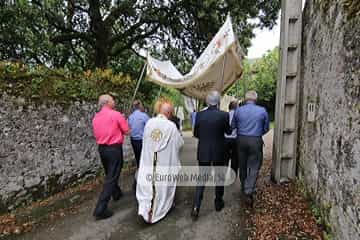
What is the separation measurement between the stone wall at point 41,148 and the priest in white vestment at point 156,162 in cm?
199

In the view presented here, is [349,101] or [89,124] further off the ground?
[349,101]

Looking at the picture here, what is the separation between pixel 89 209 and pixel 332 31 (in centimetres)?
434

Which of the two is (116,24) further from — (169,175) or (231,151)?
(169,175)

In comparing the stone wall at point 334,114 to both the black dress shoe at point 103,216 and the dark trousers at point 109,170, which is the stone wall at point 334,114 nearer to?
the dark trousers at point 109,170

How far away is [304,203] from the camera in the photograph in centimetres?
373

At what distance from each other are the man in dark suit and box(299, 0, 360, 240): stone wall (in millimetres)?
1279

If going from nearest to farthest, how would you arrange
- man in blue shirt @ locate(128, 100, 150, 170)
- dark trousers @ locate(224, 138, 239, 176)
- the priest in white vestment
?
the priest in white vestment → dark trousers @ locate(224, 138, 239, 176) → man in blue shirt @ locate(128, 100, 150, 170)

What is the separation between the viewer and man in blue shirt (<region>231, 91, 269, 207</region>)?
374 centimetres

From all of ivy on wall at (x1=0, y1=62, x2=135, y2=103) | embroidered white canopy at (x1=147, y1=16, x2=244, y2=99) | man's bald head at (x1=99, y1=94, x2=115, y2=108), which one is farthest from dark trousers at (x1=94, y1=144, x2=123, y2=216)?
embroidered white canopy at (x1=147, y1=16, x2=244, y2=99)

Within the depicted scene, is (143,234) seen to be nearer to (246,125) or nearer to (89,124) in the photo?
(246,125)

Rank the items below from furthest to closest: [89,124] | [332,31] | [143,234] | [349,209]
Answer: [89,124], [143,234], [332,31], [349,209]

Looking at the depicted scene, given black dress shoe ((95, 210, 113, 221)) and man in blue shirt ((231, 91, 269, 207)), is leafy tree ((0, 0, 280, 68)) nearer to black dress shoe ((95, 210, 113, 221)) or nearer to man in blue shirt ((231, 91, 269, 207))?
man in blue shirt ((231, 91, 269, 207))

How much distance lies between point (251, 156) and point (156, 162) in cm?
147

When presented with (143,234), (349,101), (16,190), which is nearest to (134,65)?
(16,190)
